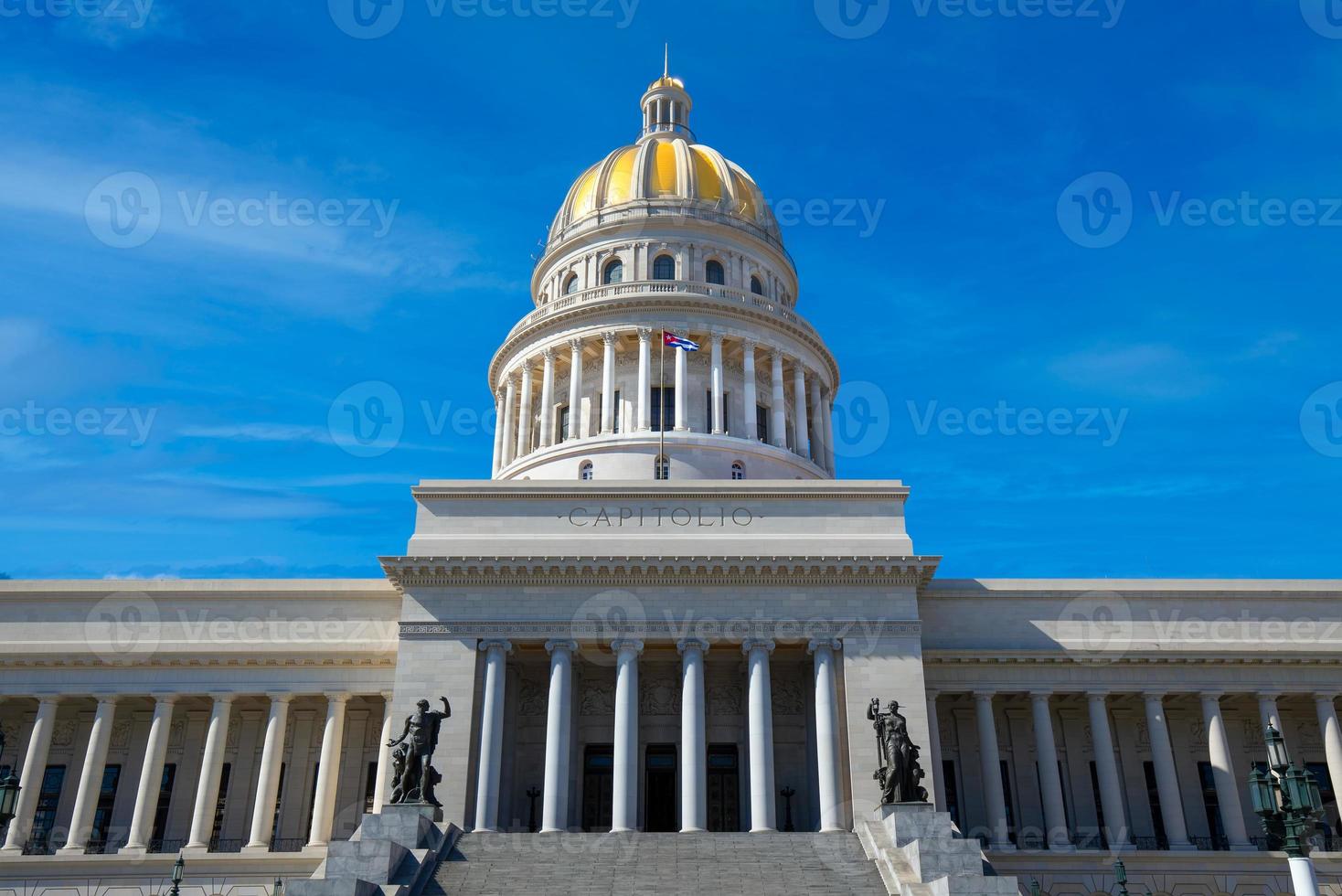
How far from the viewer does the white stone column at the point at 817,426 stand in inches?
2207

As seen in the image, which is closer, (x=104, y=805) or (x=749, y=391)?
(x=104, y=805)

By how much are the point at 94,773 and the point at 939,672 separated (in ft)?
95.9

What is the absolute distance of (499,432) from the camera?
58219 mm

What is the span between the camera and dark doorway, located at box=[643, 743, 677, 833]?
3759 centimetres

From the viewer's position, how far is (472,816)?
3397cm

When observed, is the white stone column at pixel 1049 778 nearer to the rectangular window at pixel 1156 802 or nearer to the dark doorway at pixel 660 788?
the rectangular window at pixel 1156 802

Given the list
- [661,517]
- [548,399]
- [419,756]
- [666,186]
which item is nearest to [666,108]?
[666,186]

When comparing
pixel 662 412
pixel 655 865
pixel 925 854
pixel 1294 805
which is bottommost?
pixel 655 865

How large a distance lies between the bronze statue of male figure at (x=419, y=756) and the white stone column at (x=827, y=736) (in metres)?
11.8

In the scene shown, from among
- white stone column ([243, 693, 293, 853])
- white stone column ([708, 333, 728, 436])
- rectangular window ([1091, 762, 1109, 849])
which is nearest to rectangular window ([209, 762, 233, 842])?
white stone column ([243, 693, 293, 853])

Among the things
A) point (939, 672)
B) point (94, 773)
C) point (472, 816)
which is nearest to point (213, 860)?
point (94, 773)

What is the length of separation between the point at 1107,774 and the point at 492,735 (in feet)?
68.5

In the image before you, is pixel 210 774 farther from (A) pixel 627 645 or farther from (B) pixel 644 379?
(B) pixel 644 379

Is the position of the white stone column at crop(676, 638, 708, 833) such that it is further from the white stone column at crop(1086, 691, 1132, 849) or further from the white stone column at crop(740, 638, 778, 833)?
the white stone column at crop(1086, 691, 1132, 849)
